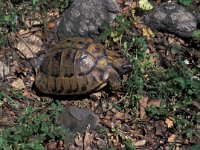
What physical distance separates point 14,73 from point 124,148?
1.79m

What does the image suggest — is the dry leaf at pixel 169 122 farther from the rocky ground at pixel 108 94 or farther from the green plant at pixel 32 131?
the green plant at pixel 32 131

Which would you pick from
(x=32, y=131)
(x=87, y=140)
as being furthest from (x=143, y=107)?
(x=32, y=131)

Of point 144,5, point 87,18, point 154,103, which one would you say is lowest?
point 154,103

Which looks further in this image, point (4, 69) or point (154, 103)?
point (4, 69)

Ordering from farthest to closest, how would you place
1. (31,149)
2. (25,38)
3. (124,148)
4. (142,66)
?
1. (25,38)
2. (142,66)
3. (124,148)
4. (31,149)

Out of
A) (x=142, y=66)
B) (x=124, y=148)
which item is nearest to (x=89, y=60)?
(x=142, y=66)

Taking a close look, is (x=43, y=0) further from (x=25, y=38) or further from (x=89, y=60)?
(x=89, y=60)

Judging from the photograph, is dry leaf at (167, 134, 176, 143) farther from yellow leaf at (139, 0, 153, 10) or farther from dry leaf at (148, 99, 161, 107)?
yellow leaf at (139, 0, 153, 10)

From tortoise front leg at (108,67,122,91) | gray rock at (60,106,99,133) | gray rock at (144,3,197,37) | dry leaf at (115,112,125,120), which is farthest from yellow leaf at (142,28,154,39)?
gray rock at (60,106,99,133)

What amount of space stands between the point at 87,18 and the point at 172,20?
1129 millimetres

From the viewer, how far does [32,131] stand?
5.39 metres

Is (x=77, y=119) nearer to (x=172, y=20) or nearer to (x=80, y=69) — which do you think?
(x=80, y=69)

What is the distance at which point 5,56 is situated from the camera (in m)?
6.41

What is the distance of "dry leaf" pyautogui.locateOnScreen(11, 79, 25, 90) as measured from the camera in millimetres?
6117
